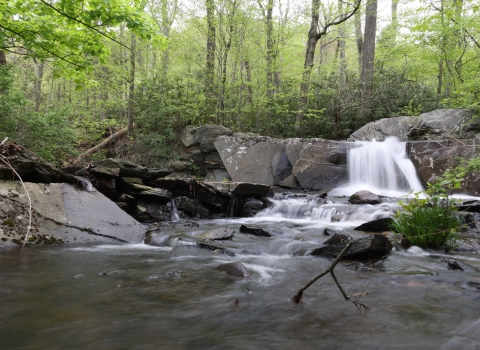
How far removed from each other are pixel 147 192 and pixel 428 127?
10.0 meters

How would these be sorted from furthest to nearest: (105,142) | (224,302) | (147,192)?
1. (105,142)
2. (147,192)
3. (224,302)

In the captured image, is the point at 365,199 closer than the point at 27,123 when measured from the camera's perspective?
Yes

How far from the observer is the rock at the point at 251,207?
9228 millimetres

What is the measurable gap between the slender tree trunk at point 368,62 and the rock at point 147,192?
990 centimetres

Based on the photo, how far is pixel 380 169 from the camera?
11102mm

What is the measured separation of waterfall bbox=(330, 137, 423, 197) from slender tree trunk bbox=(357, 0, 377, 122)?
3155mm

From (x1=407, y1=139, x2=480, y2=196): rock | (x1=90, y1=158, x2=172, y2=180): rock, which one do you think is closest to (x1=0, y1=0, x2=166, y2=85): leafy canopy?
(x1=90, y1=158, x2=172, y2=180): rock

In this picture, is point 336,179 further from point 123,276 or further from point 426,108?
point 123,276

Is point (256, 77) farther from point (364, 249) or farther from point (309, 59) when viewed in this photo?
point (364, 249)

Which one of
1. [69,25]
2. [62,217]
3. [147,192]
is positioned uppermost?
[69,25]

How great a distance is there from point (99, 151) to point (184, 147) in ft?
13.4

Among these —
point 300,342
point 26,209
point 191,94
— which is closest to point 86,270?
point 26,209

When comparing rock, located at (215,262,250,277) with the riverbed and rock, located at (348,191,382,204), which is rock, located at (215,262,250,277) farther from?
rock, located at (348,191,382,204)

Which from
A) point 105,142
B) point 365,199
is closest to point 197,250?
point 365,199
